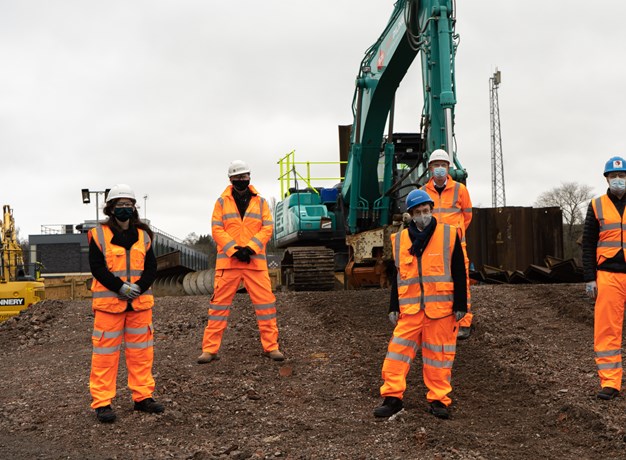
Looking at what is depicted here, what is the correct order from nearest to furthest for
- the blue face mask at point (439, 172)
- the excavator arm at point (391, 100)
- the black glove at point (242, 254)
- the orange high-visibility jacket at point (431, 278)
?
the orange high-visibility jacket at point (431, 278) → the black glove at point (242, 254) → the blue face mask at point (439, 172) → the excavator arm at point (391, 100)

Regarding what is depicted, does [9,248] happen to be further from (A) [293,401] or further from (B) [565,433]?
(B) [565,433]

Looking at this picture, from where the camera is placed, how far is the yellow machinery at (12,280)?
18.0 m

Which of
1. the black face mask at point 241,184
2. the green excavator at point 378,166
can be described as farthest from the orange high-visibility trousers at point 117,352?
the green excavator at point 378,166

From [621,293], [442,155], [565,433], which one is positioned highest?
[442,155]

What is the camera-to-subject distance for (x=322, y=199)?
1658cm

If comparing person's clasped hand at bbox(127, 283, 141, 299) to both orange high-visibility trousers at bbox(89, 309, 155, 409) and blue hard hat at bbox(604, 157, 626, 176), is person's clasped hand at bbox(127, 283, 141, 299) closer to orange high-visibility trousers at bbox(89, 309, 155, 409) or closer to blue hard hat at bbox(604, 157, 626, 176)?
orange high-visibility trousers at bbox(89, 309, 155, 409)

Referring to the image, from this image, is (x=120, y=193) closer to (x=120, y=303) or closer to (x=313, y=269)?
(x=120, y=303)

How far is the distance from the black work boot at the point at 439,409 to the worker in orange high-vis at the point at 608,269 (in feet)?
4.65

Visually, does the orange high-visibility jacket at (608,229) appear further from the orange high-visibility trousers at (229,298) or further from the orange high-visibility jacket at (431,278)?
the orange high-visibility trousers at (229,298)

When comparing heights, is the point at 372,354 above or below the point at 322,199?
below

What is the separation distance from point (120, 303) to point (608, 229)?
171 inches

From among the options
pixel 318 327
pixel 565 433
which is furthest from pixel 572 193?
pixel 565 433

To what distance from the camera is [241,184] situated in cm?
827

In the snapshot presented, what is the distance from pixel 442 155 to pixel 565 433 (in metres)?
3.37
